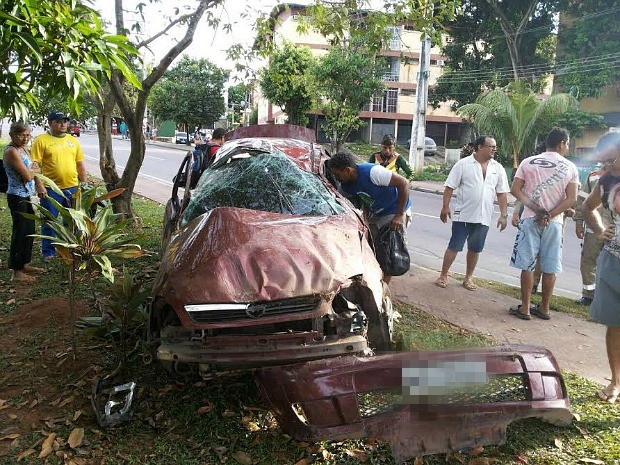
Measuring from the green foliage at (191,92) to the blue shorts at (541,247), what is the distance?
43194 millimetres

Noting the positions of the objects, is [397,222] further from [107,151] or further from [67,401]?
[107,151]

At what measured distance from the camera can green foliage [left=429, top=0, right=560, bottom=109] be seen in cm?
2448

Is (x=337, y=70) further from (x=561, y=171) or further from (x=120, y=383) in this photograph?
(x=120, y=383)

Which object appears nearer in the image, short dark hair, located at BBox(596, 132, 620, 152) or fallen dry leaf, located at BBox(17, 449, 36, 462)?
fallen dry leaf, located at BBox(17, 449, 36, 462)

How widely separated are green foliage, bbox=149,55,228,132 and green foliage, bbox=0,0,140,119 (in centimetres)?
4420

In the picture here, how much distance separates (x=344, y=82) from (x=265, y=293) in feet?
72.6

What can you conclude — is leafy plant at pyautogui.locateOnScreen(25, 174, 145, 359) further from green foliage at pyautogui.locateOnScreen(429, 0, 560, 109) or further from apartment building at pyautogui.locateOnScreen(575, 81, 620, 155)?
apartment building at pyautogui.locateOnScreen(575, 81, 620, 155)

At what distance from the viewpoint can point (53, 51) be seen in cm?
266

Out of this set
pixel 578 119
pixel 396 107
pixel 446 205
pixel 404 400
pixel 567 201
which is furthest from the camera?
pixel 396 107

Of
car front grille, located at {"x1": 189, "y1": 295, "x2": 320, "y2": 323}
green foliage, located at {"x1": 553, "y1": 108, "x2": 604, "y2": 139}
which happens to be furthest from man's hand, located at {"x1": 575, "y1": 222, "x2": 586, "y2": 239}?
green foliage, located at {"x1": 553, "y1": 108, "x2": 604, "y2": 139}

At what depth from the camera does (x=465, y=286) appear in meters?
6.08

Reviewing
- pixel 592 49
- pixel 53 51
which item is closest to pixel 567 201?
pixel 53 51

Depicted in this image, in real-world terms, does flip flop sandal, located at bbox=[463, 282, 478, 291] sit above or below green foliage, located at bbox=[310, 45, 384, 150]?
below

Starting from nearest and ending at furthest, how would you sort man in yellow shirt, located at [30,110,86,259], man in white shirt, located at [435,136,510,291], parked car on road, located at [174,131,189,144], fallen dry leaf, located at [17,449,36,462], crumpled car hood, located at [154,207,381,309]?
fallen dry leaf, located at [17,449,36,462] → crumpled car hood, located at [154,207,381,309] → man in yellow shirt, located at [30,110,86,259] → man in white shirt, located at [435,136,510,291] → parked car on road, located at [174,131,189,144]
